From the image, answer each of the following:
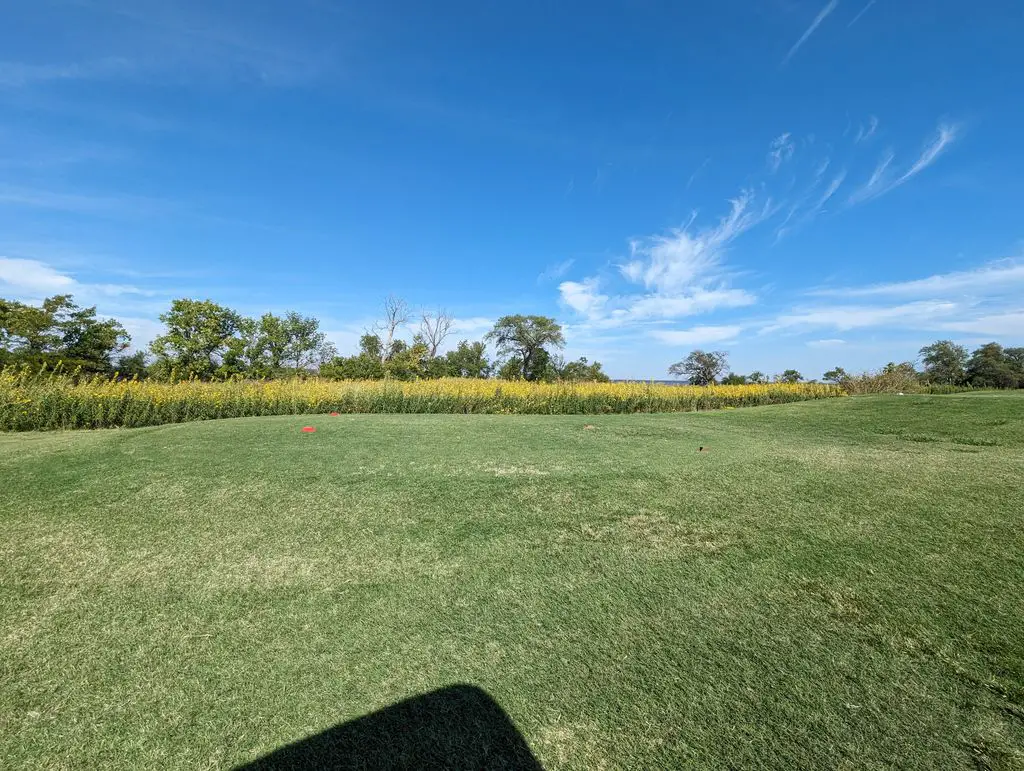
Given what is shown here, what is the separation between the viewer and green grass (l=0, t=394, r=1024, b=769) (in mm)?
1213

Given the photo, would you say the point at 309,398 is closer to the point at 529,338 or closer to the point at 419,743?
the point at 419,743

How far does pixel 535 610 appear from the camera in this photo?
5.93ft

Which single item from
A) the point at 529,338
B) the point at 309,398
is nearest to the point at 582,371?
the point at 529,338

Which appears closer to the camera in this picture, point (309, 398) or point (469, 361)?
point (309, 398)

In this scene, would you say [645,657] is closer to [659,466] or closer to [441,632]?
[441,632]

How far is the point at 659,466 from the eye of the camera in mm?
3992

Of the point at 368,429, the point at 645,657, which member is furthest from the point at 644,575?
the point at 368,429

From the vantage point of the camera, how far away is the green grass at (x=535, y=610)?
1213mm

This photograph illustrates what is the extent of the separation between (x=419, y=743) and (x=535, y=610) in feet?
2.34

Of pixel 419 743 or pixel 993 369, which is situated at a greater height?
pixel 993 369

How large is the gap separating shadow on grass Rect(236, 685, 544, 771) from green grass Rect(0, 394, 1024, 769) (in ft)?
0.13

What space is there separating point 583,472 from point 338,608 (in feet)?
7.97

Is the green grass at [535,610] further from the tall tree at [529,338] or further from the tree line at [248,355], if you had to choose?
the tall tree at [529,338]

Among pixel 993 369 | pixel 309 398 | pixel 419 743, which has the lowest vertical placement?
pixel 419 743
